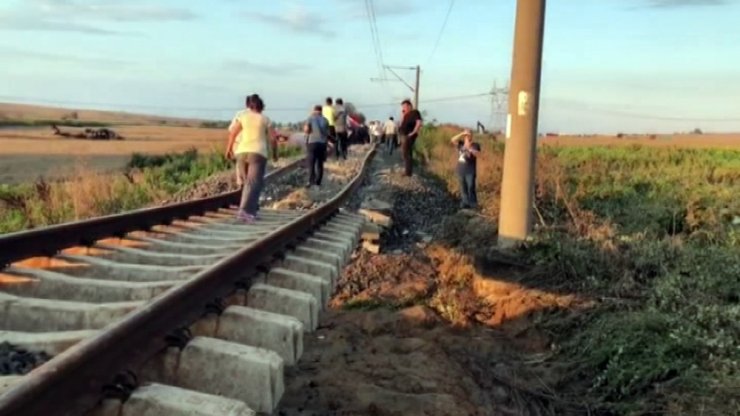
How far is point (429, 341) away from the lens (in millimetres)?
7648

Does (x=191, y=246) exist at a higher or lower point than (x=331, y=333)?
higher

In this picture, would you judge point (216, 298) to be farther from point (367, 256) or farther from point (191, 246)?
point (367, 256)

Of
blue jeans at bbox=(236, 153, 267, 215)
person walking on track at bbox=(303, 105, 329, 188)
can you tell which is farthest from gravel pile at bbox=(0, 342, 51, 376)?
person walking on track at bbox=(303, 105, 329, 188)

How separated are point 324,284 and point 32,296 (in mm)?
2001

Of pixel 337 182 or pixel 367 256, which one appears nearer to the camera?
pixel 367 256

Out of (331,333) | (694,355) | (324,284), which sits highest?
(324,284)

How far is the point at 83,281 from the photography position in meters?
4.78

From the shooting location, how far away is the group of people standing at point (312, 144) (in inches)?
399

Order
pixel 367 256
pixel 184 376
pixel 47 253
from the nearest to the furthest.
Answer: pixel 184 376
pixel 47 253
pixel 367 256

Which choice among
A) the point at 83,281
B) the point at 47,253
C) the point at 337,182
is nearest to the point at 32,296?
the point at 83,281

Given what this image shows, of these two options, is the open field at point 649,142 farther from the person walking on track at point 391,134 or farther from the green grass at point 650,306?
the green grass at point 650,306

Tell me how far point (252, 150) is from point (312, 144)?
19.7ft

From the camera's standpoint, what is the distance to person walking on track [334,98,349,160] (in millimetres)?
23438

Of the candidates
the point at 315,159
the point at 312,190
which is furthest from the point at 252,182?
the point at 315,159
